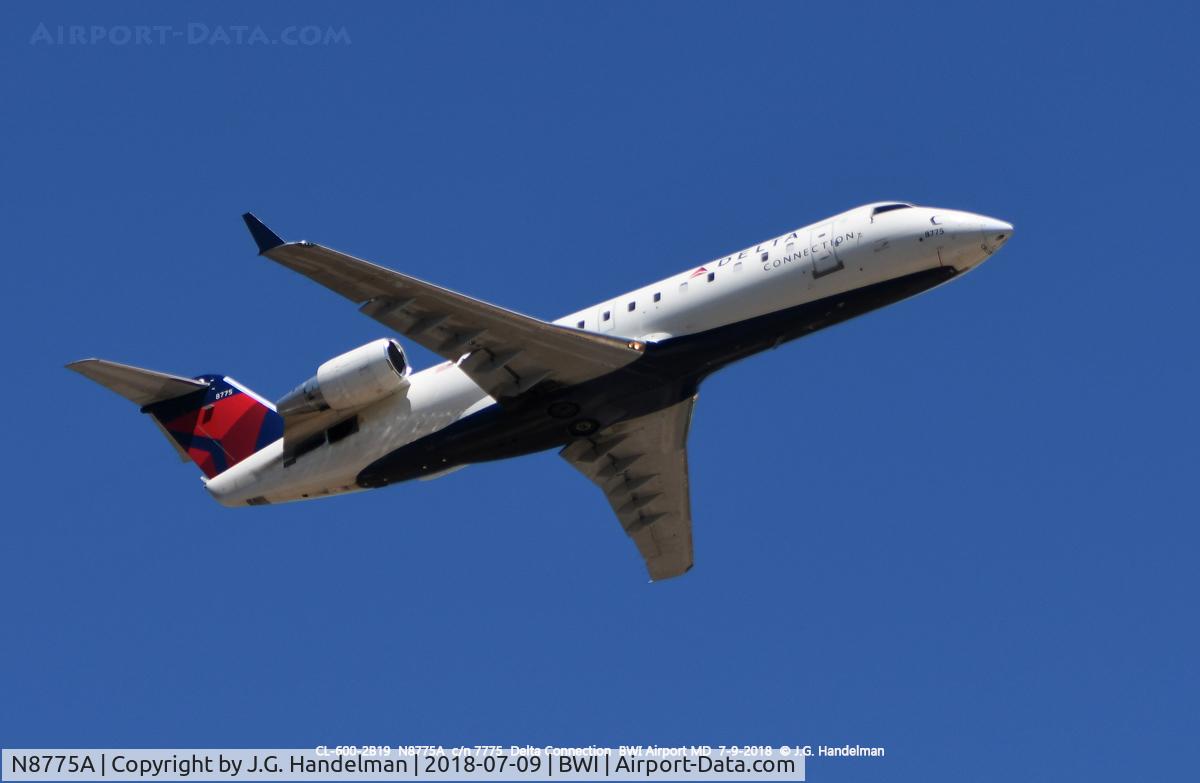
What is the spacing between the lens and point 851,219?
31641mm

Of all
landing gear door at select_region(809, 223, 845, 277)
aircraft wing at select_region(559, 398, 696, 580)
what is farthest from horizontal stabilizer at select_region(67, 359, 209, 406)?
landing gear door at select_region(809, 223, 845, 277)

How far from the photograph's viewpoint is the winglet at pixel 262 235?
29469mm

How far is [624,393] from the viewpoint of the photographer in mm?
32688

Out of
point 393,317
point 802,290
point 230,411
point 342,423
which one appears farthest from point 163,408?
point 802,290

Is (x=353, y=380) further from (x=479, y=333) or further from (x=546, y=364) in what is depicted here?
(x=546, y=364)

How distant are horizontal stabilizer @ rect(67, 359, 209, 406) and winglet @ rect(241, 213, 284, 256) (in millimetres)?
6419

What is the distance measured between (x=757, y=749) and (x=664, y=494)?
8384mm

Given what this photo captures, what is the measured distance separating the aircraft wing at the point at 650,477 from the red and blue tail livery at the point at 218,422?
21.2 feet

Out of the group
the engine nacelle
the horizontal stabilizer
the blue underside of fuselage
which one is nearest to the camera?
the blue underside of fuselage

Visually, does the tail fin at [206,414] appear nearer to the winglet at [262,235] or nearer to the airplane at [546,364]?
the airplane at [546,364]

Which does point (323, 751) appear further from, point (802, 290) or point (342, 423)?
point (802, 290)

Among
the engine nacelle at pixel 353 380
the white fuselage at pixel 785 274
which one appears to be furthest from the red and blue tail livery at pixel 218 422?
the white fuselage at pixel 785 274

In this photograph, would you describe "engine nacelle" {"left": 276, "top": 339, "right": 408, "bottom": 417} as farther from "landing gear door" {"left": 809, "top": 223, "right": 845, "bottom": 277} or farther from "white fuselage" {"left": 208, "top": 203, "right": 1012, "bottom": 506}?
"landing gear door" {"left": 809, "top": 223, "right": 845, "bottom": 277}

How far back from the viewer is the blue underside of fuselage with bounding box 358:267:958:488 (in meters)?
31.4
